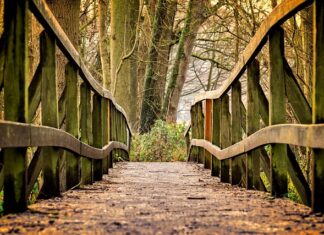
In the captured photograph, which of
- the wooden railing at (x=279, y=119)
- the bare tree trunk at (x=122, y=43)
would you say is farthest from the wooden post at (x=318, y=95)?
the bare tree trunk at (x=122, y=43)

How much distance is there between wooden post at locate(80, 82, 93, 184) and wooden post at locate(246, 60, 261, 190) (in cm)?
158

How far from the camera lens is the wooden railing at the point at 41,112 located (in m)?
3.32

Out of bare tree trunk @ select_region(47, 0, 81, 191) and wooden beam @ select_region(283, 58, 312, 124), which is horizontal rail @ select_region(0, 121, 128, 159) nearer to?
wooden beam @ select_region(283, 58, 312, 124)

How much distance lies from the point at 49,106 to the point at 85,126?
Result: 1805 mm

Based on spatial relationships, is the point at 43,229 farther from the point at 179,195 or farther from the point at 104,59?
the point at 104,59

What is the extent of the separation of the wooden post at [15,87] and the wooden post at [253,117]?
8.14 feet

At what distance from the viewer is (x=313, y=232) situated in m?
2.76

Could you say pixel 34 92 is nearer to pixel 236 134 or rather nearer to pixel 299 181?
pixel 299 181

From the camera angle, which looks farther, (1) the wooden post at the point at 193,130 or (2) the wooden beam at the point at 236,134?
(1) the wooden post at the point at 193,130

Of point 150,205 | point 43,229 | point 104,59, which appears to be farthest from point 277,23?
point 104,59

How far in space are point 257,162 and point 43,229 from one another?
2904 millimetres

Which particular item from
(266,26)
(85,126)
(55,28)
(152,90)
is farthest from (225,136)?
(152,90)

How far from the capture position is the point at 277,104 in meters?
4.51

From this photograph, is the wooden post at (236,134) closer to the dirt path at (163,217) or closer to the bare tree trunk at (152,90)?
the dirt path at (163,217)
